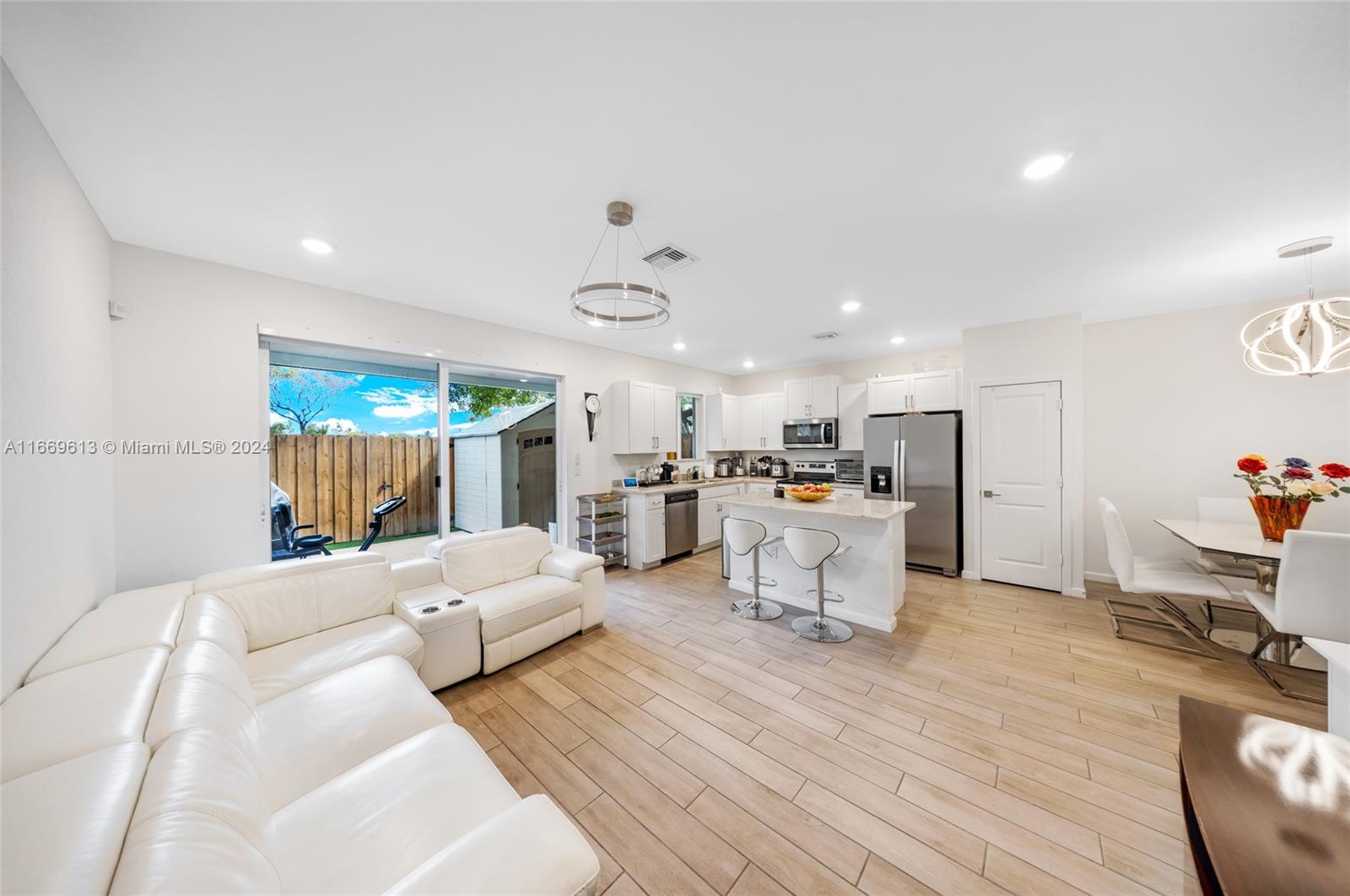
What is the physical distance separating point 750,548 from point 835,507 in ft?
2.56

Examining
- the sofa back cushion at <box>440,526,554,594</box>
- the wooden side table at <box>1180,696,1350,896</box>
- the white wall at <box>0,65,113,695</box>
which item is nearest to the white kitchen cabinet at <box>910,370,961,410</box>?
the wooden side table at <box>1180,696,1350,896</box>

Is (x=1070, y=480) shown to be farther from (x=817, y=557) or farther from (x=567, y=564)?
(x=567, y=564)

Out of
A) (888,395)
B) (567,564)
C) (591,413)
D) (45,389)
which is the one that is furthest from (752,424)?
(45,389)

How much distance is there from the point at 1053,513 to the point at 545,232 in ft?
16.2

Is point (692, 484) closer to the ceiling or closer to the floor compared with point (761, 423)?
closer to the floor

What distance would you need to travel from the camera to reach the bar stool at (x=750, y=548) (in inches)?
131

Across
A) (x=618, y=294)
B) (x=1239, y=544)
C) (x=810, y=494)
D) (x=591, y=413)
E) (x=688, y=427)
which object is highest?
(x=618, y=294)

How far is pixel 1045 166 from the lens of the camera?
1817mm

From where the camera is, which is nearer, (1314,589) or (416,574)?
(1314,589)

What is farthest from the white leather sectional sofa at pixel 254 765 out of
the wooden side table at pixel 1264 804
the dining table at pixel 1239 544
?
the dining table at pixel 1239 544

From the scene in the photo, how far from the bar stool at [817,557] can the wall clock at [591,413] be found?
2.67 metres

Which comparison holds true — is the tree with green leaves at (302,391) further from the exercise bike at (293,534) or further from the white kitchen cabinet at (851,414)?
the white kitchen cabinet at (851,414)

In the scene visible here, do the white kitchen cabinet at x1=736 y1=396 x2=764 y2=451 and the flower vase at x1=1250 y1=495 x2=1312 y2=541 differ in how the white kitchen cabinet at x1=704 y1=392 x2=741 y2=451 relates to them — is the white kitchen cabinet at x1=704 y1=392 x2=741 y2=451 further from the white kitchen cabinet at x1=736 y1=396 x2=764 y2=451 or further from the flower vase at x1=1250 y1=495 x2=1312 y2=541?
the flower vase at x1=1250 y1=495 x2=1312 y2=541

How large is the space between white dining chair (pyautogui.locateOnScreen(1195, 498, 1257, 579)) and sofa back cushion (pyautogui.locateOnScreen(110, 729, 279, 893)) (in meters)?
5.37
